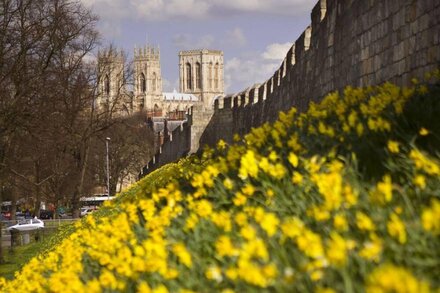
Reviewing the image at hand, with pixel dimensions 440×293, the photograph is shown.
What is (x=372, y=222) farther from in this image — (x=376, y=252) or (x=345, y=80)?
(x=345, y=80)

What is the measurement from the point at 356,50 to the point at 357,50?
6cm

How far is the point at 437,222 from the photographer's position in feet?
12.1

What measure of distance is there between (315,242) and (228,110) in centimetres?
2893

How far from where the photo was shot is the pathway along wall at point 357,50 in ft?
32.9

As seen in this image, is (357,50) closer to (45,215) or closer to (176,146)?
(176,146)

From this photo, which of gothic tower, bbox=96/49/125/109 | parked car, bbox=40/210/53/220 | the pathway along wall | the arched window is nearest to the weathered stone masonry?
the pathway along wall

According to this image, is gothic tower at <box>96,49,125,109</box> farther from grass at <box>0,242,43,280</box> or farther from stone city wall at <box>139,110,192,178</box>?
grass at <box>0,242,43,280</box>

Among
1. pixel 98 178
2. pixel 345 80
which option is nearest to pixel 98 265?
pixel 345 80

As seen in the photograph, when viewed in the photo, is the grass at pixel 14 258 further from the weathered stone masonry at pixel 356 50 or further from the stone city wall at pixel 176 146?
the stone city wall at pixel 176 146

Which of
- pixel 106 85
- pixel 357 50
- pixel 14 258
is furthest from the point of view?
pixel 106 85

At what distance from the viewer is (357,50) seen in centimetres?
1316

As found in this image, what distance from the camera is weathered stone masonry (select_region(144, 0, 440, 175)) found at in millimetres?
10031

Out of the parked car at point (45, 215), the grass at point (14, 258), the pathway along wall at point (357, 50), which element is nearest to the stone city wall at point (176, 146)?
the grass at point (14, 258)

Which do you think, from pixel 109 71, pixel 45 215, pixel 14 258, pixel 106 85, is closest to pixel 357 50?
pixel 14 258
